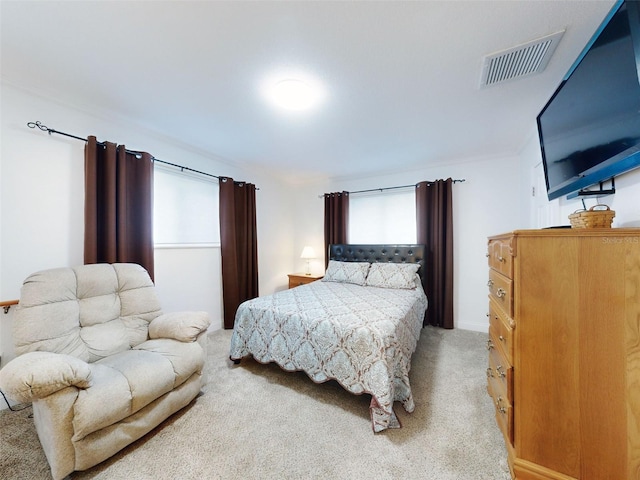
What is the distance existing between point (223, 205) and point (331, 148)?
1.63 metres

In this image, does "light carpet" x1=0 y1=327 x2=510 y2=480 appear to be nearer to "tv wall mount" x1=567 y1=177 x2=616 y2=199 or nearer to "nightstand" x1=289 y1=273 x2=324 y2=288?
"tv wall mount" x1=567 y1=177 x2=616 y2=199

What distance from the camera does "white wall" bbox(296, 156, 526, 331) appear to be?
10.2 ft

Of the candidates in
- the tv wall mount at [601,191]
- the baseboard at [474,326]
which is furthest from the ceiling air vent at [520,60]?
the baseboard at [474,326]

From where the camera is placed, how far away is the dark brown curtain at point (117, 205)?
2.05 meters

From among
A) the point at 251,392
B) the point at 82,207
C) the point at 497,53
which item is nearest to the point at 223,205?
the point at 82,207

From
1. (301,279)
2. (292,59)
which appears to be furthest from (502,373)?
(301,279)

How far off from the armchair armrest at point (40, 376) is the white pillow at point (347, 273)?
8.61 ft

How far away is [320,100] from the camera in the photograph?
1.97m

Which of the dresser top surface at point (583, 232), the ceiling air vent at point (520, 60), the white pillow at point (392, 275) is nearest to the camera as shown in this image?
the dresser top surface at point (583, 232)

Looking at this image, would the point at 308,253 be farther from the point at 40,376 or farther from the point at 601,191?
the point at 601,191

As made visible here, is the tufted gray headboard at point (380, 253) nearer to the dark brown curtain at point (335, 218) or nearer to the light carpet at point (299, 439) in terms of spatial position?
the dark brown curtain at point (335, 218)

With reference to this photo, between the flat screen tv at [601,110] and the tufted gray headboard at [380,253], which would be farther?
the tufted gray headboard at [380,253]

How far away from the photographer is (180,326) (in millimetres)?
1797

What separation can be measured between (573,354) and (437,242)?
7.99ft
